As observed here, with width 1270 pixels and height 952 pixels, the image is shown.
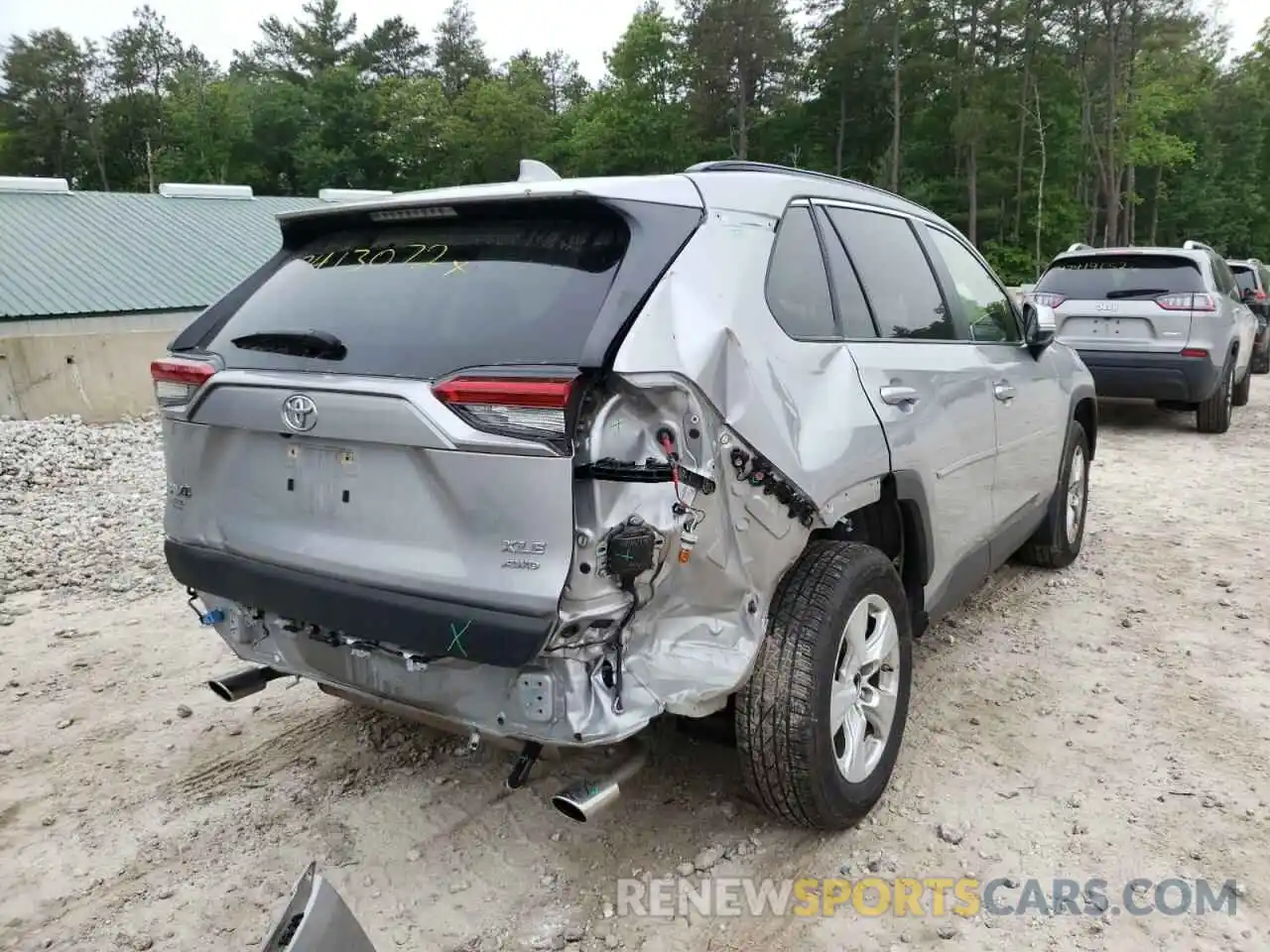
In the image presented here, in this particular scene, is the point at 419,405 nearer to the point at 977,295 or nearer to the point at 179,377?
the point at 179,377

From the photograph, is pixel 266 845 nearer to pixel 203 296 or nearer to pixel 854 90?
pixel 203 296

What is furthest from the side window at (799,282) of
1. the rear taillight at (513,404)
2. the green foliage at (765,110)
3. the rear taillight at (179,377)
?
the green foliage at (765,110)

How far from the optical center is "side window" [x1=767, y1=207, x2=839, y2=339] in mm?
2619

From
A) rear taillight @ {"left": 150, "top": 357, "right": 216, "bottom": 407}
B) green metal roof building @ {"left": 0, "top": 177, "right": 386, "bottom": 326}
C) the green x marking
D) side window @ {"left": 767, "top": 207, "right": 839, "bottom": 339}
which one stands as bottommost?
the green x marking

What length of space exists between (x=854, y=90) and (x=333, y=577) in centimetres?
5161

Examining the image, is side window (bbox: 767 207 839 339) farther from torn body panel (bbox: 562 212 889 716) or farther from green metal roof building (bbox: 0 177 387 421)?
green metal roof building (bbox: 0 177 387 421)

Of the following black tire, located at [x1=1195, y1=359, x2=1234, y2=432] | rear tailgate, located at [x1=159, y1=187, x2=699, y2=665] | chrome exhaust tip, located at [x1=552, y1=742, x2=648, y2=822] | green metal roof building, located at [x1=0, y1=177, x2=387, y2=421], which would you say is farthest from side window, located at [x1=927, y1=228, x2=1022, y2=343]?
green metal roof building, located at [x1=0, y1=177, x2=387, y2=421]

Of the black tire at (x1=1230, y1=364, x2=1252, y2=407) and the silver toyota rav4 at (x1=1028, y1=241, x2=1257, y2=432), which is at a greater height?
the silver toyota rav4 at (x1=1028, y1=241, x2=1257, y2=432)

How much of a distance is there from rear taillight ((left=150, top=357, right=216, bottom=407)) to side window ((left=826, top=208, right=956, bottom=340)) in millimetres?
2079

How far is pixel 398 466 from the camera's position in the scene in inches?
88.4

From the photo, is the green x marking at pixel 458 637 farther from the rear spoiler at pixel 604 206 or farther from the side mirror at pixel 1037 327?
the side mirror at pixel 1037 327

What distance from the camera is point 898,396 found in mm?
3014

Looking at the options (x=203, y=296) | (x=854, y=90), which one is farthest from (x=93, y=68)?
(x=203, y=296)

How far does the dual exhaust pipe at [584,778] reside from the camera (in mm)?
2209
